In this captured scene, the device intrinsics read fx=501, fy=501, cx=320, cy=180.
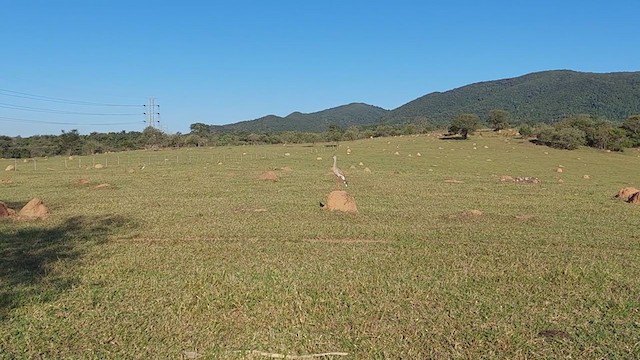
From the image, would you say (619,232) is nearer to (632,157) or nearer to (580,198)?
(580,198)

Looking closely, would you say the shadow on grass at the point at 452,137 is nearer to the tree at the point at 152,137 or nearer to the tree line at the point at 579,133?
the tree line at the point at 579,133

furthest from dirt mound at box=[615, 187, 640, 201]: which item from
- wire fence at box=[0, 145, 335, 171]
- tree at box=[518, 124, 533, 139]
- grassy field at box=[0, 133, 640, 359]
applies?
tree at box=[518, 124, 533, 139]

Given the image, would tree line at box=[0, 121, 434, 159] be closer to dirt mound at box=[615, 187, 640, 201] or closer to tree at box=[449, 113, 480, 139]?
tree at box=[449, 113, 480, 139]

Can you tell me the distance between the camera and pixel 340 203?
17.5 m

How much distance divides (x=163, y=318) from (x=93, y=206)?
12912 mm

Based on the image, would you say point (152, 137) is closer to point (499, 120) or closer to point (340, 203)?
point (499, 120)

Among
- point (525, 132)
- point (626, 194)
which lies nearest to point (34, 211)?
point (626, 194)

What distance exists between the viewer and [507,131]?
285 feet

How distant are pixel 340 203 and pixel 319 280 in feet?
26.8

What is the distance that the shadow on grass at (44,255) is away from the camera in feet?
28.3

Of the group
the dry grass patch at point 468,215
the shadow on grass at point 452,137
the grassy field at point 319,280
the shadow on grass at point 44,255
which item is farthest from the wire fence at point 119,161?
the shadow on grass at point 452,137

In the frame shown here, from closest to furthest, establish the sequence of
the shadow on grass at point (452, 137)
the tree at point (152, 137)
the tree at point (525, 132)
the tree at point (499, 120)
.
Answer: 1. the tree at point (525, 132)
2. the shadow on grass at point (452, 137)
3. the tree at point (499, 120)
4. the tree at point (152, 137)

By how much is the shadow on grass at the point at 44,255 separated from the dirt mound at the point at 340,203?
22.2 ft

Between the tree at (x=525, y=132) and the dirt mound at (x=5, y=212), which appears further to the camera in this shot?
the tree at (x=525, y=132)
